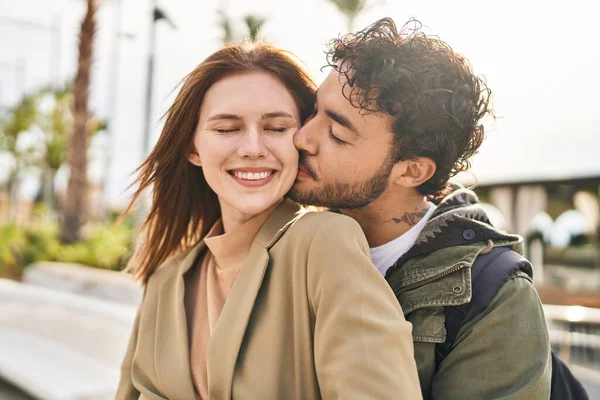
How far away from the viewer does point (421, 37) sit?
2.42 metres

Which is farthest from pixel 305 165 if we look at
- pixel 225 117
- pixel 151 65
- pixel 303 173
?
pixel 151 65

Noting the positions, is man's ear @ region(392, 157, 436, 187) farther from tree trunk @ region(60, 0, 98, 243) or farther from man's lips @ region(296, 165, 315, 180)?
tree trunk @ region(60, 0, 98, 243)

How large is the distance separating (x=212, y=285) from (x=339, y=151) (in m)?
0.65

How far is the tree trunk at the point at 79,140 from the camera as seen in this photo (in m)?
16.5

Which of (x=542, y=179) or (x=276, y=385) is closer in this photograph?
(x=276, y=385)

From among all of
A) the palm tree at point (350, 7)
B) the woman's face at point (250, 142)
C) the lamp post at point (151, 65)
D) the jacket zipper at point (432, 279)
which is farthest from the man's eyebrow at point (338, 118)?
the palm tree at point (350, 7)

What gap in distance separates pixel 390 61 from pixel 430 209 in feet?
1.90

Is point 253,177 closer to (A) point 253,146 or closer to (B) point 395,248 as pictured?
(A) point 253,146

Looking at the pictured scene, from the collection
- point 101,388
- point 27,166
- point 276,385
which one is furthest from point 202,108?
point 27,166

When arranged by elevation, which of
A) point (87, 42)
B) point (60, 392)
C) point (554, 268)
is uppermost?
point (87, 42)

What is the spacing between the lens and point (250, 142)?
228 centimetres

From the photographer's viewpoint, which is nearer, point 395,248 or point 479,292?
point 479,292

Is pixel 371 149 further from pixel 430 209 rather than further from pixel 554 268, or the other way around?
pixel 554 268

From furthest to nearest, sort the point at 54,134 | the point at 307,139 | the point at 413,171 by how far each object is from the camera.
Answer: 1. the point at 54,134
2. the point at 413,171
3. the point at 307,139
